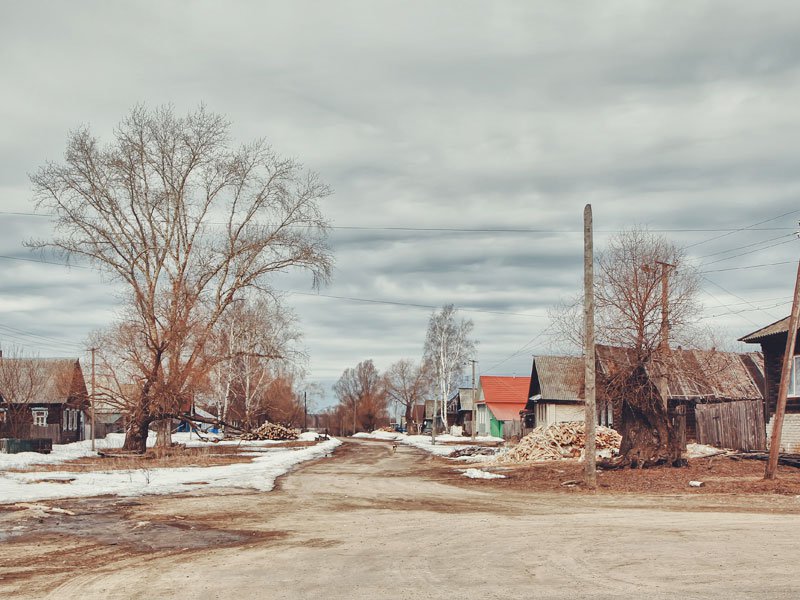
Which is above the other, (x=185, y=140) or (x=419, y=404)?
(x=185, y=140)

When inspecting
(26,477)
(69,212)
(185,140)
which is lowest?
(26,477)

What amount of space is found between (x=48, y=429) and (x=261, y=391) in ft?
59.3

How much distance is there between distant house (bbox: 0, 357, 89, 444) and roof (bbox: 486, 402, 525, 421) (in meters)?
38.8

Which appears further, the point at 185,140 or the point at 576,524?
the point at 185,140

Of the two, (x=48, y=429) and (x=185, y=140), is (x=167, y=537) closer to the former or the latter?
(x=185, y=140)

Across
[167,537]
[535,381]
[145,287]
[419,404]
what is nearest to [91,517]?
[167,537]

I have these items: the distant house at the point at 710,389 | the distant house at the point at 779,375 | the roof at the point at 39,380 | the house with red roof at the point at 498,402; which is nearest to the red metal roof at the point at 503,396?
the house with red roof at the point at 498,402

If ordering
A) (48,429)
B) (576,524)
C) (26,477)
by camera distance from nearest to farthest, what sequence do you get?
1. (576,524)
2. (26,477)
3. (48,429)

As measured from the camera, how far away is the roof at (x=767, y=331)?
100ft

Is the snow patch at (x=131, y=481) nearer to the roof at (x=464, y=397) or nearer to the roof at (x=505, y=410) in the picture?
the roof at (x=505, y=410)

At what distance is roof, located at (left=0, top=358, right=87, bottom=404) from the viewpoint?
53188 millimetres

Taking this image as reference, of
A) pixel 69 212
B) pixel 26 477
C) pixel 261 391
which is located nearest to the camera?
pixel 26 477

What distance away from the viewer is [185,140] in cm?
3594

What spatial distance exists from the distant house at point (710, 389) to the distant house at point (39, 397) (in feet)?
117
